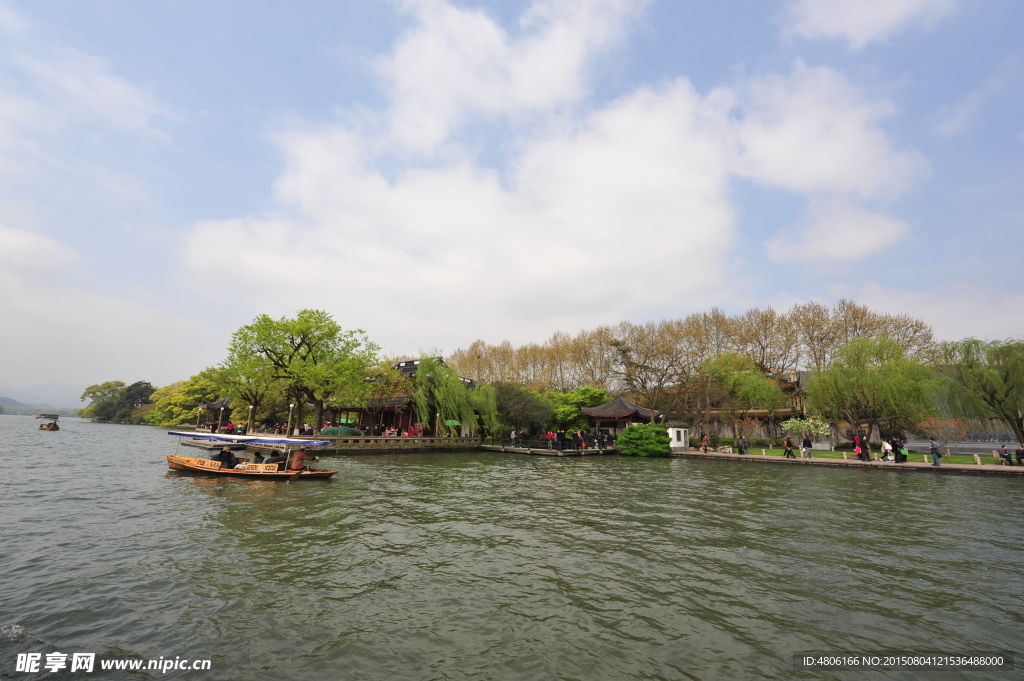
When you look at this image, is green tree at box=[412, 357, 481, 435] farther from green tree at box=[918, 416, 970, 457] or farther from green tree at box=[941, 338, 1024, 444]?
green tree at box=[941, 338, 1024, 444]

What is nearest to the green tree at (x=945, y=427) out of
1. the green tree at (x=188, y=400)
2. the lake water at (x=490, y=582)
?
the lake water at (x=490, y=582)

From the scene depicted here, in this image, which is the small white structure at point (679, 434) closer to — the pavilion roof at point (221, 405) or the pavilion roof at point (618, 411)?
the pavilion roof at point (618, 411)

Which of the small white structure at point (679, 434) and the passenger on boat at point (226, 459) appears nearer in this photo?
the passenger on boat at point (226, 459)

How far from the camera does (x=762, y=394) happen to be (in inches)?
1543

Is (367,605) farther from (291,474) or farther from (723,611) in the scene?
(291,474)

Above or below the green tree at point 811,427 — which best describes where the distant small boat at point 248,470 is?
below

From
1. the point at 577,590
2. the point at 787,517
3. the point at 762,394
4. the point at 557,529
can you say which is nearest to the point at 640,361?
the point at 762,394

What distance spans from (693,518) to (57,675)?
13.3 m

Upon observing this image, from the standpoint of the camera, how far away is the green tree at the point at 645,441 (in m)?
36.3

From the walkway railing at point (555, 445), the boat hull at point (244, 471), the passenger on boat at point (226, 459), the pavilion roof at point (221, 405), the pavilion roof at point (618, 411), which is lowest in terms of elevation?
the walkway railing at point (555, 445)

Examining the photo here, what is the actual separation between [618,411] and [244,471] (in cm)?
3326

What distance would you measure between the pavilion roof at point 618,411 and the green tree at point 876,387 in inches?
556

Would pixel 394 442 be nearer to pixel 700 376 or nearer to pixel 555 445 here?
pixel 555 445

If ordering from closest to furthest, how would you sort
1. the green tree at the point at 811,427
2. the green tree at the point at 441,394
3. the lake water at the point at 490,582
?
the lake water at the point at 490,582 < the green tree at the point at 811,427 < the green tree at the point at 441,394
